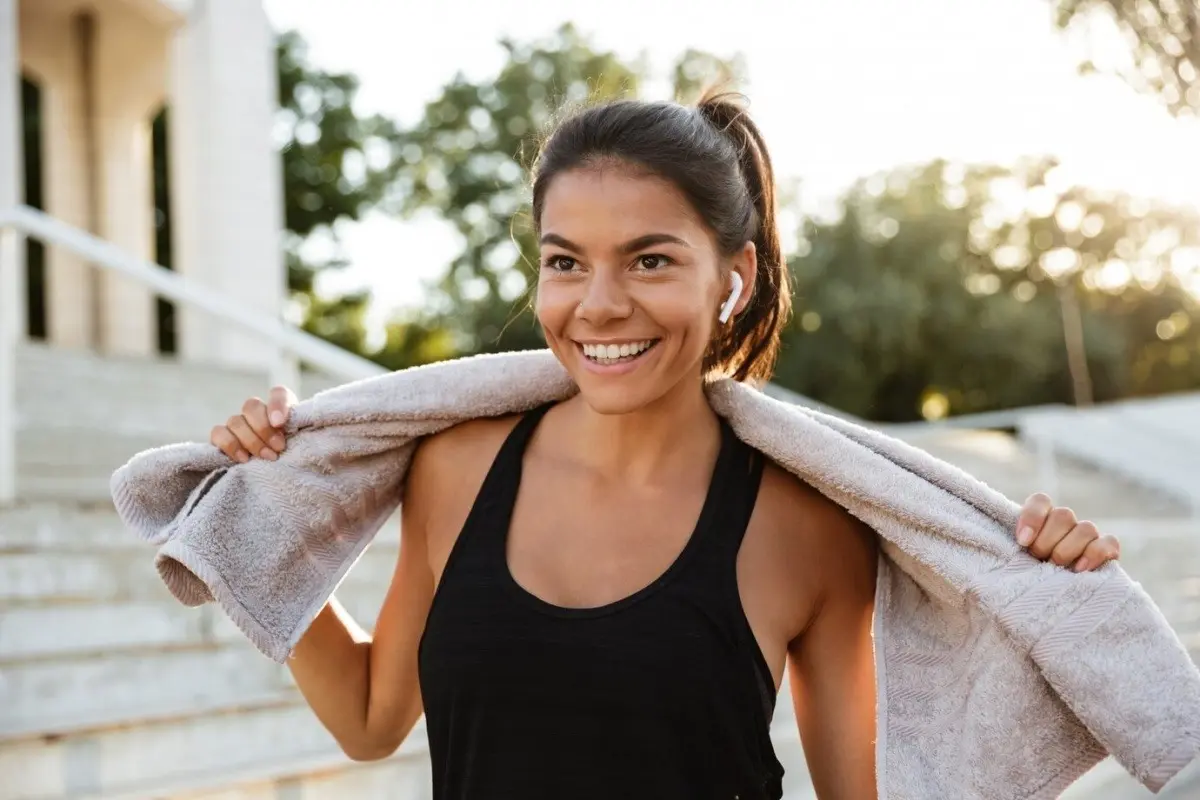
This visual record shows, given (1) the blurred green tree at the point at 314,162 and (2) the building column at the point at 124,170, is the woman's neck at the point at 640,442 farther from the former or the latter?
(1) the blurred green tree at the point at 314,162

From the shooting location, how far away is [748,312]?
2.10 meters

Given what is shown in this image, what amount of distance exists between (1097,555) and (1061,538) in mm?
54

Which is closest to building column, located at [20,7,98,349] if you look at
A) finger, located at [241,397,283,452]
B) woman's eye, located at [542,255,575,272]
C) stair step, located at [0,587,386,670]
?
stair step, located at [0,587,386,670]

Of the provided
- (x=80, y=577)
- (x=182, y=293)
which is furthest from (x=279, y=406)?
(x=182, y=293)

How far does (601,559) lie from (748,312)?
0.52 meters

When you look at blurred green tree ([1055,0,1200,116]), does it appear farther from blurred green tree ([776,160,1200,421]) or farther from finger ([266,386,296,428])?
blurred green tree ([776,160,1200,421])

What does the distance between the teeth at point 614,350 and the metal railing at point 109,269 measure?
2057 mm

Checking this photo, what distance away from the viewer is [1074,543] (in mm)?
1754

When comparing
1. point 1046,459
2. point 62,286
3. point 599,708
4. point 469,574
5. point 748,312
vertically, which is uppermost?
point 748,312

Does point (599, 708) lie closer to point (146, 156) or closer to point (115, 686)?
point (115, 686)

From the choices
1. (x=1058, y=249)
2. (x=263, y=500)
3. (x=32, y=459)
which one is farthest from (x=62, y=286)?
(x=1058, y=249)

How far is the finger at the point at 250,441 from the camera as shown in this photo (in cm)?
198

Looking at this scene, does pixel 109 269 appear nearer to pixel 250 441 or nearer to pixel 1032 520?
pixel 250 441

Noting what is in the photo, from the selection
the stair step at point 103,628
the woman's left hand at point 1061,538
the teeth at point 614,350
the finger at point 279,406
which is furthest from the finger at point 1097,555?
the stair step at point 103,628
